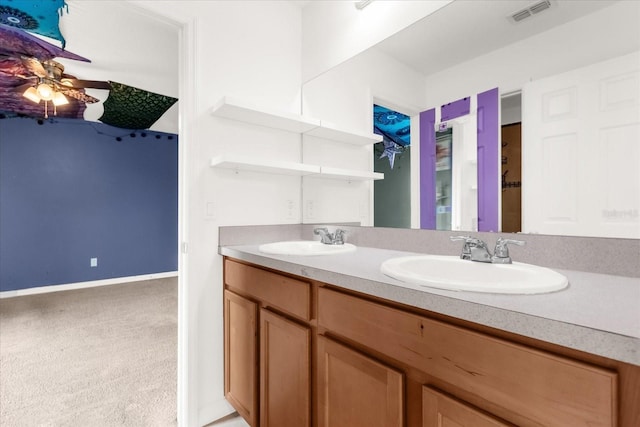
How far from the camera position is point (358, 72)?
175 cm

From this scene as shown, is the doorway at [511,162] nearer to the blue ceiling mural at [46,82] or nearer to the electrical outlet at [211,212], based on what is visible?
the electrical outlet at [211,212]

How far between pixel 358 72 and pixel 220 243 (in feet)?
3.95

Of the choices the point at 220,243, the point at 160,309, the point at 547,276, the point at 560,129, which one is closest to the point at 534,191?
the point at 560,129

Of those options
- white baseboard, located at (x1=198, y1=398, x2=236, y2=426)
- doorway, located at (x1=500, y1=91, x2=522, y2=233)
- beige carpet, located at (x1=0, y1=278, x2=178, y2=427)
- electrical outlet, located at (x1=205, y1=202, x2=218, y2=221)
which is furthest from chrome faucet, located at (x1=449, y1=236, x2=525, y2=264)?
beige carpet, located at (x1=0, y1=278, x2=178, y2=427)

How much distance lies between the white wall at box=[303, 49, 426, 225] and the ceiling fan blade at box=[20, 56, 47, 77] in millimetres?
2468

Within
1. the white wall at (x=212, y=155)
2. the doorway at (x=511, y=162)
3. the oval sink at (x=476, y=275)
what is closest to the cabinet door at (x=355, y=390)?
the oval sink at (x=476, y=275)

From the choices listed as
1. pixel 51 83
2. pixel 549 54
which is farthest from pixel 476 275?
pixel 51 83

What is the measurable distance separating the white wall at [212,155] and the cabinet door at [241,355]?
0.08 m

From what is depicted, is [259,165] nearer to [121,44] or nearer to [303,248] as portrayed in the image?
[303,248]

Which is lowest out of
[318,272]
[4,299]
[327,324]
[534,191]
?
[4,299]

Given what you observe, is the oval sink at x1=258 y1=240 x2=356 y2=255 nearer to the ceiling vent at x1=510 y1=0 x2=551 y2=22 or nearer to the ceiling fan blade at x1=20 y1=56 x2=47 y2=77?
the ceiling vent at x1=510 y1=0 x2=551 y2=22

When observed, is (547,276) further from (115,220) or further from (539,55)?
(115,220)

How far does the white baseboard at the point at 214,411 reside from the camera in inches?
63.2

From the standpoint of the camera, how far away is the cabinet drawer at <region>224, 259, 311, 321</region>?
3.70 ft
